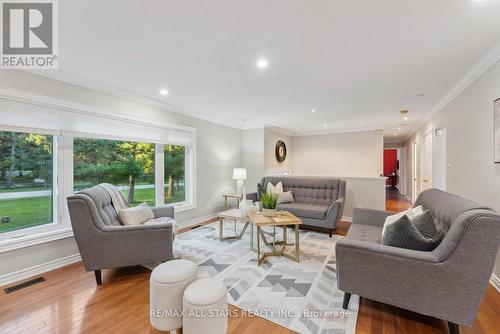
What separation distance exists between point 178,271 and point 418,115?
18.5ft

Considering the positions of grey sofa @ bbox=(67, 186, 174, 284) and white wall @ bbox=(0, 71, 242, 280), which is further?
white wall @ bbox=(0, 71, 242, 280)

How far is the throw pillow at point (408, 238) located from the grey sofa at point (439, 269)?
0.26ft

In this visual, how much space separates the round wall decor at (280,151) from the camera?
6363 mm

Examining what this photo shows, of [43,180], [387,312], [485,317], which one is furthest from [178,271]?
[485,317]

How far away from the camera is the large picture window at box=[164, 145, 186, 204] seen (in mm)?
4113

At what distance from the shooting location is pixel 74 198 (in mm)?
2047

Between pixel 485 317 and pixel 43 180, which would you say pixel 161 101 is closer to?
pixel 43 180

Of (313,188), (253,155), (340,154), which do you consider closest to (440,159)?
(313,188)

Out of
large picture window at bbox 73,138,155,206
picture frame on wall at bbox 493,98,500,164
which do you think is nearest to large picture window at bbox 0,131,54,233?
large picture window at bbox 73,138,155,206

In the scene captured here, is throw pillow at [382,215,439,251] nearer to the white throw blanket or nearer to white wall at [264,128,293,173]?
the white throw blanket

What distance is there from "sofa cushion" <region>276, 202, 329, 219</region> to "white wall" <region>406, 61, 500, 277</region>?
188cm

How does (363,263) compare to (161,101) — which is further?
(161,101)

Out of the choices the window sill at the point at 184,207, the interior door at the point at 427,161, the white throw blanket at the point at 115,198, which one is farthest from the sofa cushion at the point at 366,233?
the window sill at the point at 184,207

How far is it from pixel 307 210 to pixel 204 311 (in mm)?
2852
